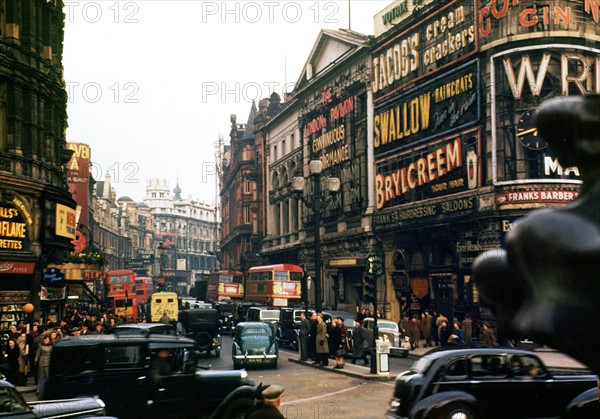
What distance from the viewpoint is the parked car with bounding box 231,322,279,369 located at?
25359 mm

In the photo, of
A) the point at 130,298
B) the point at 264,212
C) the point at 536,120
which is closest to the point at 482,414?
the point at 536,120

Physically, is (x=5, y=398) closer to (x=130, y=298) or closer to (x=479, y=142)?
(x=479, y=142)

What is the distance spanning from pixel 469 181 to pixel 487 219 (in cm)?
256

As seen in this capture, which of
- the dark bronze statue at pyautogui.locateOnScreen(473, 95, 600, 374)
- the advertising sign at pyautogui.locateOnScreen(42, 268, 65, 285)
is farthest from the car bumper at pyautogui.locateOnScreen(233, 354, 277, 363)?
the dark bronze statue at pyautogui.locateOnScreen(473, 95, 600, 374)

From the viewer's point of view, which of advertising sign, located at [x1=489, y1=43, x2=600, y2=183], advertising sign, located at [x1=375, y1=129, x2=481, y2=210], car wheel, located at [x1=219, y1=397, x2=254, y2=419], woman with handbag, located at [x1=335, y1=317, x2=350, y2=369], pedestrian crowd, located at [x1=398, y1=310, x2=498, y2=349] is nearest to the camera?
car wheel, located at [x1=219, y1=397, x2=254, y2=419]

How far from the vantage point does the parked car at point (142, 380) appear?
43.6 ft

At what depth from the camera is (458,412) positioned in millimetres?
12461

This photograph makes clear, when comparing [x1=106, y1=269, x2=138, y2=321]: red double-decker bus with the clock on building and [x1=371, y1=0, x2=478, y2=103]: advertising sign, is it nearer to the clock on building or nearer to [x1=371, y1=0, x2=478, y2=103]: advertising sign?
[x1=371, y1=0, x2=478, y2=103]: advertising sign

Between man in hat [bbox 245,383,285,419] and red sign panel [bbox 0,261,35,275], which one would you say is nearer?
man in hat [bbox 245,383,285,419]

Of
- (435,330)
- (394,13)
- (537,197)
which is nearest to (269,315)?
(435,330)

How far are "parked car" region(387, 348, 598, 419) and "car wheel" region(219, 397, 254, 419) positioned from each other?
8.85 ft

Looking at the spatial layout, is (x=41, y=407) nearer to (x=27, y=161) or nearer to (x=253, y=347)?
(x=253, y=347)

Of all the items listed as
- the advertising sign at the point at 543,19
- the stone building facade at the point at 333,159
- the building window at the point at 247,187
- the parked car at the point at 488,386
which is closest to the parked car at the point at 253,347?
the parked car at the point at 488,386

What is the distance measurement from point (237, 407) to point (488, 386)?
4705 millimetres
